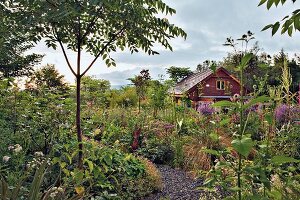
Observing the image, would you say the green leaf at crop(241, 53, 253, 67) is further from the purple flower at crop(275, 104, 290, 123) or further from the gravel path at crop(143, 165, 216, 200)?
the purple flower at crop(275, 104, 290, 123)

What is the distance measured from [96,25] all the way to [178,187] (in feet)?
7.26

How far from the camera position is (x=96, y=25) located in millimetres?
3740

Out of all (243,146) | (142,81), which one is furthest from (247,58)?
(142,81)

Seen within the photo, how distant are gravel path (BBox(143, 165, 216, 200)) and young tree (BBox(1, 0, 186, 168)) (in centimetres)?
122

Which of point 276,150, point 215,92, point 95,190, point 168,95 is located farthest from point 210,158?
point 215,92

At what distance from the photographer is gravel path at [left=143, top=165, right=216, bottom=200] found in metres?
4.10

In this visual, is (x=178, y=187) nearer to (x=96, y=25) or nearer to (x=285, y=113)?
(x=96, y=25)

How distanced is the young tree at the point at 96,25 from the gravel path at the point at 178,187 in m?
1.22

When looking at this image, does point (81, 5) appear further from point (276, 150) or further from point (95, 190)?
point (276, 150)

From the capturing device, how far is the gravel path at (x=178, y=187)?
13.4 ft

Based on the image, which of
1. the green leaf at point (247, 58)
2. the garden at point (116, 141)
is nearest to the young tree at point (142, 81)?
the garden at point (116, 141)

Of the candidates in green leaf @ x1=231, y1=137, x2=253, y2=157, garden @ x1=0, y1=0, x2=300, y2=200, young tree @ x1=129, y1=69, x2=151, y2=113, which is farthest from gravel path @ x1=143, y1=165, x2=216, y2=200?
young tree @ x1=129, y1=69, x2=151, y2=113

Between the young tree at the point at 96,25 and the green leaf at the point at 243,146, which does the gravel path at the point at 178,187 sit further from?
the green leaf at the point at 243,146

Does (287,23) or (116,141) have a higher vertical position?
(287,23)
